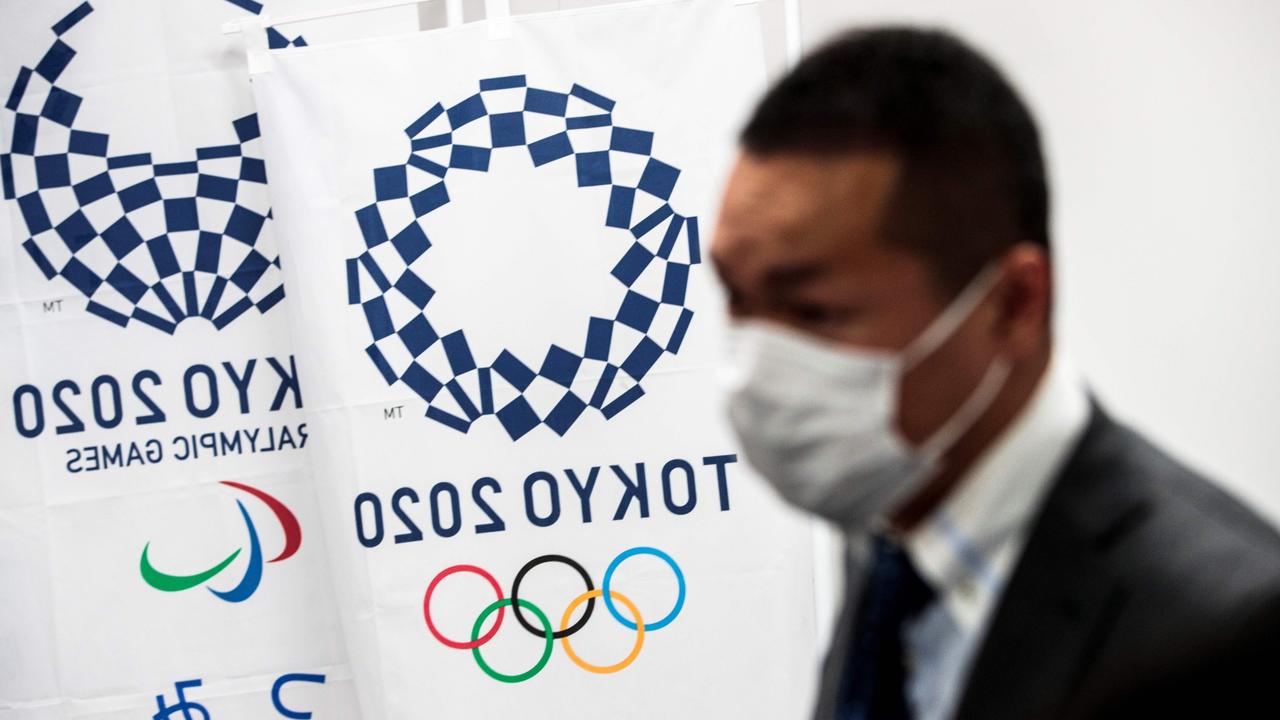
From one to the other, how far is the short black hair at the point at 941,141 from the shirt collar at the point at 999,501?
11 cm

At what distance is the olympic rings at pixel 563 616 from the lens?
2740 mm

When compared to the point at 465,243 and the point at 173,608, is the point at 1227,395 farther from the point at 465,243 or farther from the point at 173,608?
the point at 173,608

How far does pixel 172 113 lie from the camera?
295cm

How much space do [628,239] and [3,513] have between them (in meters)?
1.64

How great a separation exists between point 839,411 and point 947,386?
0.27 feet

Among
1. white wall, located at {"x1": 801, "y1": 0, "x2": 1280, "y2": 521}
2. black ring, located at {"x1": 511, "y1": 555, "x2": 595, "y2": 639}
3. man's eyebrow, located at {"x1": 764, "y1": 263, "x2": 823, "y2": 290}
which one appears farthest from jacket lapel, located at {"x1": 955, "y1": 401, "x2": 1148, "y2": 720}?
white wall, located at {"x1": 801, "y1": 0, "x2": 1280, "y2": 521}

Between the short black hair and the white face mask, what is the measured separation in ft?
0.14

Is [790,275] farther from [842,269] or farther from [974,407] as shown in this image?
[974,407]

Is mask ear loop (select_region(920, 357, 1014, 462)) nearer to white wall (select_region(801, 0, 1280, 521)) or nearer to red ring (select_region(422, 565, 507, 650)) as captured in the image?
red ring (select_region(422, 565, 507, 650))

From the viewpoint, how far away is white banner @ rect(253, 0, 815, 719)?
2711 mm

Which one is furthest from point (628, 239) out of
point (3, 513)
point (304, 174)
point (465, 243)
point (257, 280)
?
point (3, 513)

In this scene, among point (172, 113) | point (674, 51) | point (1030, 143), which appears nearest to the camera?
point (1030, 143)

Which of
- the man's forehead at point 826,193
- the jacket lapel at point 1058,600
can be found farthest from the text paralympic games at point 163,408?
the jacket lapel at point 1058,600

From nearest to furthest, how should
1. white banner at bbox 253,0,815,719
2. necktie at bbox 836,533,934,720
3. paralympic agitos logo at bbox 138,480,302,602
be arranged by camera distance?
necktie at bbox 836,533,934,720 < white banner at bbox 253,0,815,719 < paralympic agitos logo at bbox 138,480,302,602
